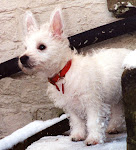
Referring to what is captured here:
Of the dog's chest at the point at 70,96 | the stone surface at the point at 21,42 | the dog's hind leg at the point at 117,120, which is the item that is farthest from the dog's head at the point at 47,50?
the stone surface at the point at 21,42

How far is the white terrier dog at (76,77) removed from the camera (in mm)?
1850

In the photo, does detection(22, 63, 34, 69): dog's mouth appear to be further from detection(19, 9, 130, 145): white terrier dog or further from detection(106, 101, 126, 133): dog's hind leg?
detection(106, 101, 126, 133): dog's hind leg

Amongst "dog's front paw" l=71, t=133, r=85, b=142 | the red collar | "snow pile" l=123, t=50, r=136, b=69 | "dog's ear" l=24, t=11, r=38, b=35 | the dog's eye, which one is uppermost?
"dog's ear" l=24, t=11, r=38, b=35

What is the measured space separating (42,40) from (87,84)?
17.8 inches

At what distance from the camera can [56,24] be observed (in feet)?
6.63

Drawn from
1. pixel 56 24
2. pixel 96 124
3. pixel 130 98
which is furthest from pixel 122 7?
pixel 130 98

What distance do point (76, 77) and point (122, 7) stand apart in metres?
1.24

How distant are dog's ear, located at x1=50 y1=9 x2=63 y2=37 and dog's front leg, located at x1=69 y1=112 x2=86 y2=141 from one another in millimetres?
609

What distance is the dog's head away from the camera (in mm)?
1878

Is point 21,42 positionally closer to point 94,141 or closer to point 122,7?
point 122,7

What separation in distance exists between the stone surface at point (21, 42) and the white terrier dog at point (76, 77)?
2.80ft

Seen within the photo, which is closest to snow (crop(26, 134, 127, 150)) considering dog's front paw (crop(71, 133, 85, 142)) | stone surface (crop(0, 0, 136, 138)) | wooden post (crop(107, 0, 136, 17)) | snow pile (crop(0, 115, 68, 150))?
dog's front paw (crop(71, 133, 85, 142))

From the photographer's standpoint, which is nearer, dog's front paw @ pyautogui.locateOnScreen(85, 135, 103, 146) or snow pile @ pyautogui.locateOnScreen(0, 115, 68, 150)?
dog's front paw @ pyautogui.locateOnScreen(85, 135, 103, 146)

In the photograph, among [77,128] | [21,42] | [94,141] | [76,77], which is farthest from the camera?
[21,42]
